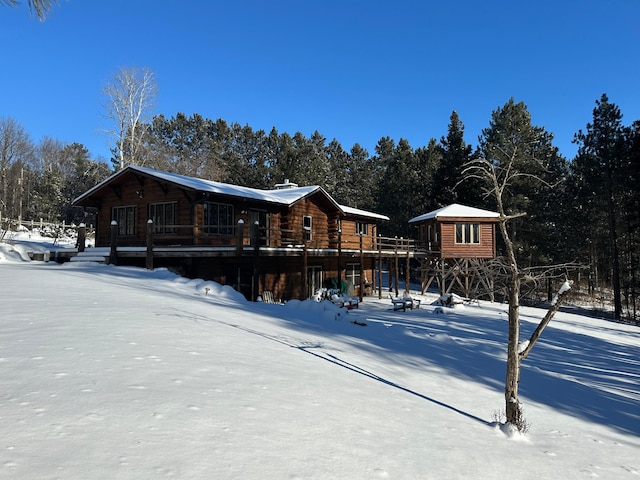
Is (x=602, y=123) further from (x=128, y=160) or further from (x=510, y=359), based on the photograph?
(x=128, y=160)

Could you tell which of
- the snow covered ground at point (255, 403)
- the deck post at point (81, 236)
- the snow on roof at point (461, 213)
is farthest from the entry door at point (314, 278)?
the snow covered ground at point (255, 403)

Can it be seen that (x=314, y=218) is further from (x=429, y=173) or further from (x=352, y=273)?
(x=429, y=173)

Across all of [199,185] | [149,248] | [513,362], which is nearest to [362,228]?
[199,185]

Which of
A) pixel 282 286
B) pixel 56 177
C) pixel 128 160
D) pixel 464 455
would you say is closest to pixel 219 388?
pixel 464 455

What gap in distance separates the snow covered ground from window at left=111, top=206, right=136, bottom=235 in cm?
1026

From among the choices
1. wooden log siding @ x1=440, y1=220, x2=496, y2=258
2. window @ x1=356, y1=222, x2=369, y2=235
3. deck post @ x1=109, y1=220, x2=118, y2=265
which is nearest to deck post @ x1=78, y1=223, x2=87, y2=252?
deck post @ x1=109, y1=220, x2=118, y2=265

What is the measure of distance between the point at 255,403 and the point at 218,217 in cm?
1536

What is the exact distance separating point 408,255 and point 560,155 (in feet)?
89.8

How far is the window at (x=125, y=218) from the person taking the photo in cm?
1953

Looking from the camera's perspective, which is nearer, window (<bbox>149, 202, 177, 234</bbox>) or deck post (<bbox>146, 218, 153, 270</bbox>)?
deck post (<bbox>146, 218, 153, 270</bbox>)

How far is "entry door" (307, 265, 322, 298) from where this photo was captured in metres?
23.5

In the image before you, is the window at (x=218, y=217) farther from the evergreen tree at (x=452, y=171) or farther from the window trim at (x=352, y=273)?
the evergreen tree at (x=452, y=171)

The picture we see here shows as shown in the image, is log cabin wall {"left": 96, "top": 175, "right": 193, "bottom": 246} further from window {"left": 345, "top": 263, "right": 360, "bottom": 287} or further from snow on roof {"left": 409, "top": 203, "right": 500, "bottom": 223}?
snow on roof {"left": 409, "top": 203, "right": 500, "bottom": 223}

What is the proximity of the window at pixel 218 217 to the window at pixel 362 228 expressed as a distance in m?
12.8
